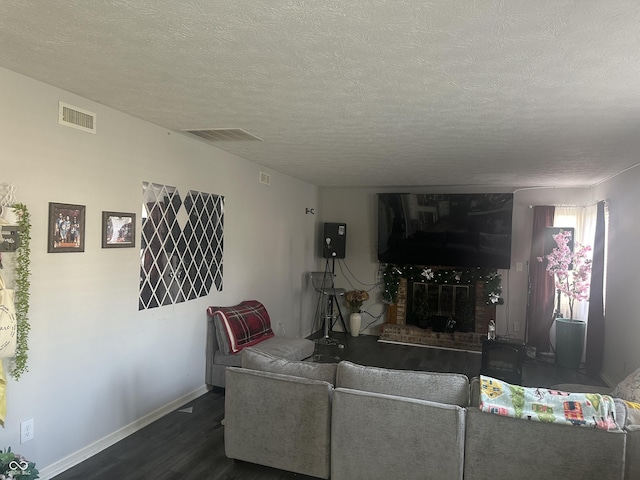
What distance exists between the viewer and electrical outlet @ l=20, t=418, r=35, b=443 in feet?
8.12

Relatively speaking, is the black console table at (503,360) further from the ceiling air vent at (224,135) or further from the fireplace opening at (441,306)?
the ceiling air vent at (224,135)

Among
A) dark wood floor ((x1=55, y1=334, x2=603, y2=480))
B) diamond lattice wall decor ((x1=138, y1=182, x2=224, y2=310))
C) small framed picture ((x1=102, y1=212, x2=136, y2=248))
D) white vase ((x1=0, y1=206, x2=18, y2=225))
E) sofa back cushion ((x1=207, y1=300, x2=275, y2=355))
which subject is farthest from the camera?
sofa back cushion ((x1=207, y1=300, x2=275, y2=355))

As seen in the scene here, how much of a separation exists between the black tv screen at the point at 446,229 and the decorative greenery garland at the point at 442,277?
122mm

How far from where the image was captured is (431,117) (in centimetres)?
291

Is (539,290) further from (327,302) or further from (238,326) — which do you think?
(238,326)

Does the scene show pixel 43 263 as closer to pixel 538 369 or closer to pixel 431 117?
pixel 431 117

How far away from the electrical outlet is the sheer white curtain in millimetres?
6006

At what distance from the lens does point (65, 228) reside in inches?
105

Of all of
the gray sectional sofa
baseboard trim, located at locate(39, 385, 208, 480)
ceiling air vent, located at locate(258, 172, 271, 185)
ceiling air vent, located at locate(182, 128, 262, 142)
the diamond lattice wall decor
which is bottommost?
baseboard trim, located at locate(39, 385, 208, 480)

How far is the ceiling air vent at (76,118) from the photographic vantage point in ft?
8.66

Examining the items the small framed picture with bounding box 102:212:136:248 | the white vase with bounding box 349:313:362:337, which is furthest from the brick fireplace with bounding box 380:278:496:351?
the small framed picture with bounding box 102:212:136:248

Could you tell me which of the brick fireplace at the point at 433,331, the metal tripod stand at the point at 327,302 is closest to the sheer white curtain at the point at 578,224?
the brick fireplace at the point at 433,331

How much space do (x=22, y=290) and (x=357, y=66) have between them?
85.8 inches

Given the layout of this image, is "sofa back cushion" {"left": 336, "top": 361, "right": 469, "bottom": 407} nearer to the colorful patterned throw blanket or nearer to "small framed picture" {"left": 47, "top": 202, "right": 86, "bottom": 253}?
the colorful patterned throw blanket
